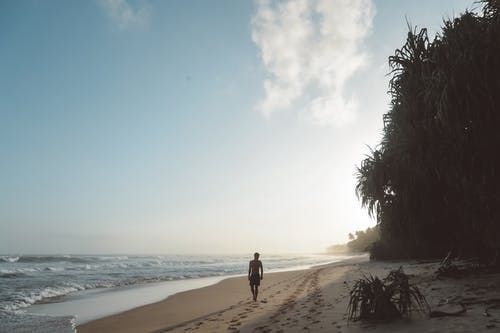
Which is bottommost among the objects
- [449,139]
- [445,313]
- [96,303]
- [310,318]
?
[96,303]

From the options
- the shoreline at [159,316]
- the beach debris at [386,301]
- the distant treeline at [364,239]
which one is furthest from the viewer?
the distant treeline at [364,239]

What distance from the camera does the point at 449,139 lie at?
8.86m

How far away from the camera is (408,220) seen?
13609mm

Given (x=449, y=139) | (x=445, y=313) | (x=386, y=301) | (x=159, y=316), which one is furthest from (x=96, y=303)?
(x=449, y=139)

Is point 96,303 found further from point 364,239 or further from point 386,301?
point 364,239

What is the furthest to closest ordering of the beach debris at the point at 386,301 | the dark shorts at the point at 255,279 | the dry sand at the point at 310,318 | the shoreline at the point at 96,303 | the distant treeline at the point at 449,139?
the dark shorts at the point at 255,279 < the shoreline at the point at 96,303 < the distant treeline at the point at 449,139 < the beach debris at the point at 386,301 < the dry sand at the point at 310,318

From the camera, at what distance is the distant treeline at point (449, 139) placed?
7531mm

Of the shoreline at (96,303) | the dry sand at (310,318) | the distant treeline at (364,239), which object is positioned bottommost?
the shoreline at (96,303)

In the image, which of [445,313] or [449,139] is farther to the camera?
[449,139]

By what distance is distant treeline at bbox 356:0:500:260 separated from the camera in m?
7.53

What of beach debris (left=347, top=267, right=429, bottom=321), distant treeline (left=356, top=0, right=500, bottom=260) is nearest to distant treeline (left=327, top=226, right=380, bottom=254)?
distant treeline (left=356, top=0, right=500, bottom=260)

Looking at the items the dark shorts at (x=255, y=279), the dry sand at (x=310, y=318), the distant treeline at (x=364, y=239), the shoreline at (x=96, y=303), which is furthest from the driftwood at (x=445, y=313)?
the distant treeline at (x=364, y=239)

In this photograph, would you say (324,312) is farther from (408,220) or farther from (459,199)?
(408,220)

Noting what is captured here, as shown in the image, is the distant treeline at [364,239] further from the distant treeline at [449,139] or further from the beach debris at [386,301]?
the beach debris at [386,301]
